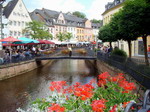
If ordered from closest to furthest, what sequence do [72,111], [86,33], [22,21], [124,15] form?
[72,111]
[124,15]
[22,21]
[86,33]

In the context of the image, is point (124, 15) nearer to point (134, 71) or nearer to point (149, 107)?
point (134, 71)

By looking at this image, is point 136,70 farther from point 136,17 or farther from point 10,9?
point 10,9

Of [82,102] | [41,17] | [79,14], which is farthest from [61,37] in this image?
[82,102]

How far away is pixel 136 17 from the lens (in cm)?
1279

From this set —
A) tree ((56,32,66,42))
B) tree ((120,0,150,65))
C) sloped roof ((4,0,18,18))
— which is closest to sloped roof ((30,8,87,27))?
tree ((56,32,66,42))

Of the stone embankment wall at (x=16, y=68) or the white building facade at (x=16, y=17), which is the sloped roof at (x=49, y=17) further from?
the stone embankment wall at (x=16, y=68)

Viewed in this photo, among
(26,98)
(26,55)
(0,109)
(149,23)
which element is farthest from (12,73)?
(149,23)

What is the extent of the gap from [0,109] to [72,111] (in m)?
8.36

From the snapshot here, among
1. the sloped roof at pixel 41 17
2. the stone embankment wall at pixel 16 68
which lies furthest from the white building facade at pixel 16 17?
the stone embankment wall at pixel 16 68

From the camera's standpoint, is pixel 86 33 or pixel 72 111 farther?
pixel 86 33

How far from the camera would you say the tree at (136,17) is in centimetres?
1227

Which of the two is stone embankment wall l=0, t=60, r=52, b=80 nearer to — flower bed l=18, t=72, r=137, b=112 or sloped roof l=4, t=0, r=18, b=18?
flower bed l=18, t=72, r=137, b=112

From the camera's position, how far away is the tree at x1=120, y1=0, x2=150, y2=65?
1227cm

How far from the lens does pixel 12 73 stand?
838 inches
